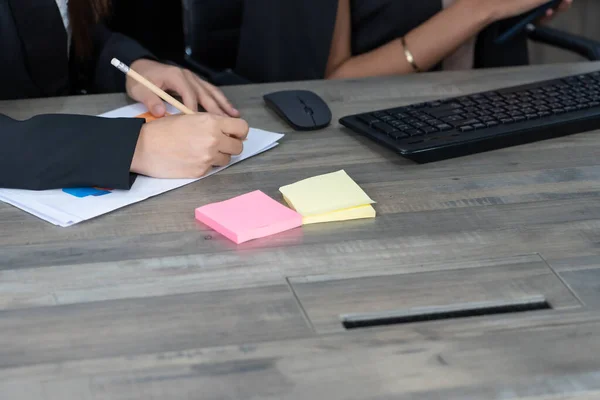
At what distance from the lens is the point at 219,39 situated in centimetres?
185

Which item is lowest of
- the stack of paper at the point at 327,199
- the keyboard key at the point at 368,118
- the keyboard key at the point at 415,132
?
the stack of paper at the point at 327,199

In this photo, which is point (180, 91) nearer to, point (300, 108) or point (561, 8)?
point (300, 108)

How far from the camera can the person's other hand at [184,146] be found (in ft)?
3.53

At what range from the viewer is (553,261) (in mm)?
862

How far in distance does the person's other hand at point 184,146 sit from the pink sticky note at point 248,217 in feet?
0.38

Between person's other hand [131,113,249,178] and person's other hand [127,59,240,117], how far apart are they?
189mm

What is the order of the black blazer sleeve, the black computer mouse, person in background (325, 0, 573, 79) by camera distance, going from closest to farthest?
the black blazer sleeve < the black computer mouse < person in background (325, 0, 573, 79)

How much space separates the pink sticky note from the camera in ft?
2.99

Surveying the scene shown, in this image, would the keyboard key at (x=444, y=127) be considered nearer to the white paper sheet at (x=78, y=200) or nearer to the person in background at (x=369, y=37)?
the white paper sheet at (x=78, y=200)

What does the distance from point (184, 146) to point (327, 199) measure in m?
0.22

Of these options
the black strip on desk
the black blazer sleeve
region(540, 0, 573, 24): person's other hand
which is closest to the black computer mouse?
the black blazer sleeve

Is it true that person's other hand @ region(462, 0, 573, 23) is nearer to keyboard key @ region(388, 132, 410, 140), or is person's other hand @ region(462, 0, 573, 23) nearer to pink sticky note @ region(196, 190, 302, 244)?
keyboard key @ region(388, 132, 410, 140)

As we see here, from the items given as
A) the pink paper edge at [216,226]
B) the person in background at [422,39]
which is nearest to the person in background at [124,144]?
the pink paper edge at [216,226]

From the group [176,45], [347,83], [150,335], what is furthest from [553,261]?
[176,45]
